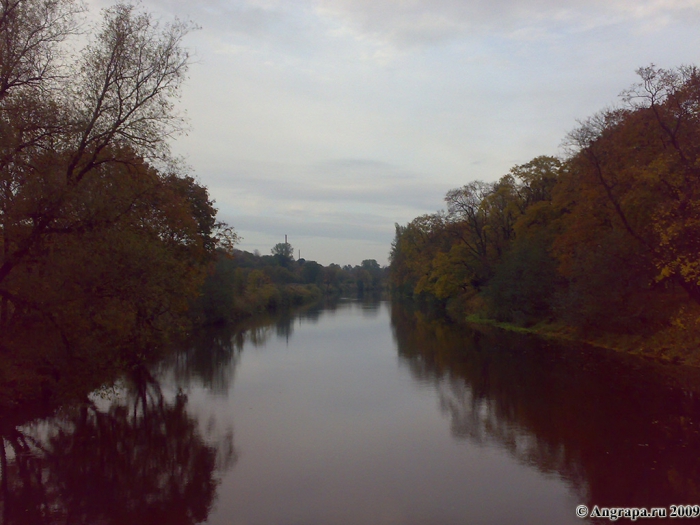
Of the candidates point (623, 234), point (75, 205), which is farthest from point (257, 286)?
point (75, 205)

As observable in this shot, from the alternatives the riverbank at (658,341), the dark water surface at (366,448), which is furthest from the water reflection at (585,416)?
the riverbank at (658,341)

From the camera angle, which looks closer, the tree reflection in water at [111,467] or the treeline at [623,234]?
the tree reflection in water at [111,467]

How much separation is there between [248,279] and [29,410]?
53528mm

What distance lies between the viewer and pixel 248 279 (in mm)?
67312

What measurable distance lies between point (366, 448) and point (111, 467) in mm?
4571

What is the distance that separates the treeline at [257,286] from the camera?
4144 centimetres

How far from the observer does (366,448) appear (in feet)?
35.1

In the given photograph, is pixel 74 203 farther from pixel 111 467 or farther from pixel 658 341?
pixel 658 341

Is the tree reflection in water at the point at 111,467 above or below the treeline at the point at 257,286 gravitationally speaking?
below

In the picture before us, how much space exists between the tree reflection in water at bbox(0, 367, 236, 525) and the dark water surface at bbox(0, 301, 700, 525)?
41mm

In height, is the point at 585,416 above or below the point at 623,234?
below

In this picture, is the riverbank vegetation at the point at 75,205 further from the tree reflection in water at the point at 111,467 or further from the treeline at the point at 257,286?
the treeline at the point at 257,286

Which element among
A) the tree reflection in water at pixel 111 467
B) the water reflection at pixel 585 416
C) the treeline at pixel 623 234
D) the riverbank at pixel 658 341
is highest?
the treeline at pixel 623 234

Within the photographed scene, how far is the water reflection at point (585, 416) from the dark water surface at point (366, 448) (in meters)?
0.05
